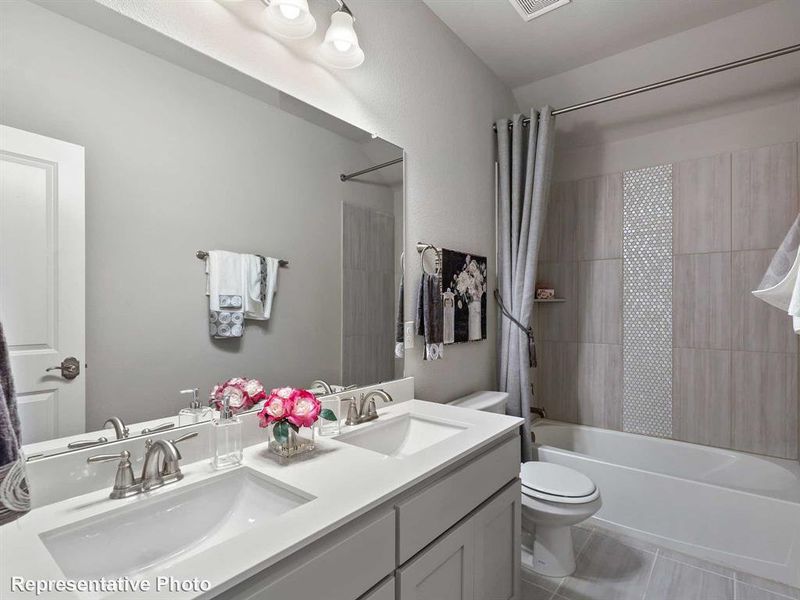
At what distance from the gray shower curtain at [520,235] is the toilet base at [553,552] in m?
0.56

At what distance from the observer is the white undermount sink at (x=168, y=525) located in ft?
2.48

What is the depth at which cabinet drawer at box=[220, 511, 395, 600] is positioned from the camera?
0.68 m

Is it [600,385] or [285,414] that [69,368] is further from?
[600,385]

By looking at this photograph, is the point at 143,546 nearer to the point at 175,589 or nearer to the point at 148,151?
the point at 175,589

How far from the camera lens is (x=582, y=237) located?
116 inches

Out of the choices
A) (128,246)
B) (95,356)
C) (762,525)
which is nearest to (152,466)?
(95,356)

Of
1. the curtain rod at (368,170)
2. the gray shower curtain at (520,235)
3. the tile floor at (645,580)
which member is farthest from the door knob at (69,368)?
the gray shower curtain at (520,235)

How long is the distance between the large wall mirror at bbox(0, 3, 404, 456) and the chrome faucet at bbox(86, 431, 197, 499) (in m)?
0.09

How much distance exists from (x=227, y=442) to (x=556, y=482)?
1.53 metres

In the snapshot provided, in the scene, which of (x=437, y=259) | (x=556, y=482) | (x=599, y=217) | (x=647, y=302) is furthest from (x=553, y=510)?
(x=599, y=217)

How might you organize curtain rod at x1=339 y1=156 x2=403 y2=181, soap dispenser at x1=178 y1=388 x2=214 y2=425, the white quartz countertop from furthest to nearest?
1. curtain rod at x1=339 y1=156 x2=403 y2=181
2. soap dispenser at x1=178 y1=388 x2=214 y2=425
3. the white quartz countertop

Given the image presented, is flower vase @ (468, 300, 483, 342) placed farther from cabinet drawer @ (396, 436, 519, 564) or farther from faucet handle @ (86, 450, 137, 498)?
faucet handle @ (86, 450, 137, 498)

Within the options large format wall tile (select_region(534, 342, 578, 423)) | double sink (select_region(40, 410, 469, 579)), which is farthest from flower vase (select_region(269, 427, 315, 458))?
large format wall tile (select_region(534, 342, 578, 423))

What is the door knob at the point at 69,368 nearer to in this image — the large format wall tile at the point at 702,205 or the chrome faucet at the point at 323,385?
the chrome faucet at the point at 323,385
